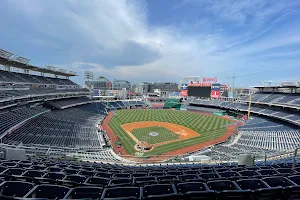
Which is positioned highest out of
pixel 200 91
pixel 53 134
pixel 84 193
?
pixel 200 91

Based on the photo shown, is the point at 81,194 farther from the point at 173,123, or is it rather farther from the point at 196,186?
the point at 173,123

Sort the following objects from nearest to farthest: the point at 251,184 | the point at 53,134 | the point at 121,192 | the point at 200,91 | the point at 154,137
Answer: the point at 121,192 → the point at 251,184 → the point at 53,134 → the point at 154,137 → the point at 200,91

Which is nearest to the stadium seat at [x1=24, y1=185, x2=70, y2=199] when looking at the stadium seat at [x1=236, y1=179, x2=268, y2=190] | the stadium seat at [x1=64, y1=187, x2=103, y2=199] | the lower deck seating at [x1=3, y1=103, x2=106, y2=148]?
the stadium seat at [x1=64, y1=187, x2=103, y2=199]

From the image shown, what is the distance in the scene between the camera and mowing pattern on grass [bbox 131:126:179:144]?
34259mm

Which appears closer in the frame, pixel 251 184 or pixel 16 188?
pixel 16 188

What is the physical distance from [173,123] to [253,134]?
2125 cm

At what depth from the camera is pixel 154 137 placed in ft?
117

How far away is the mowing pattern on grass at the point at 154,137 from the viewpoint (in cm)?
3426

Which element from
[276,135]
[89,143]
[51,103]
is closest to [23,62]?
[51,103]

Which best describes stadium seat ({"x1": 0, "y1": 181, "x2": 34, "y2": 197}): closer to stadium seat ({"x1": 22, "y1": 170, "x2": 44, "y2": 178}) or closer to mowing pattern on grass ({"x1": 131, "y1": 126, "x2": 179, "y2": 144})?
stadium seat ({"x1": 22, "y1": 170, "x2": 44, "y2": 178})

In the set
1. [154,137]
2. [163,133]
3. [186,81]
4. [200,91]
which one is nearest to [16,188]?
[154,137]

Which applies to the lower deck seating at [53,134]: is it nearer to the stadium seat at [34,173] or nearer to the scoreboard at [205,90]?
the stadium seat at [34,173]

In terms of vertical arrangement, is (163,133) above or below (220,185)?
below

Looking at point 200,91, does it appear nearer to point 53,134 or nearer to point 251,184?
point 53,134
